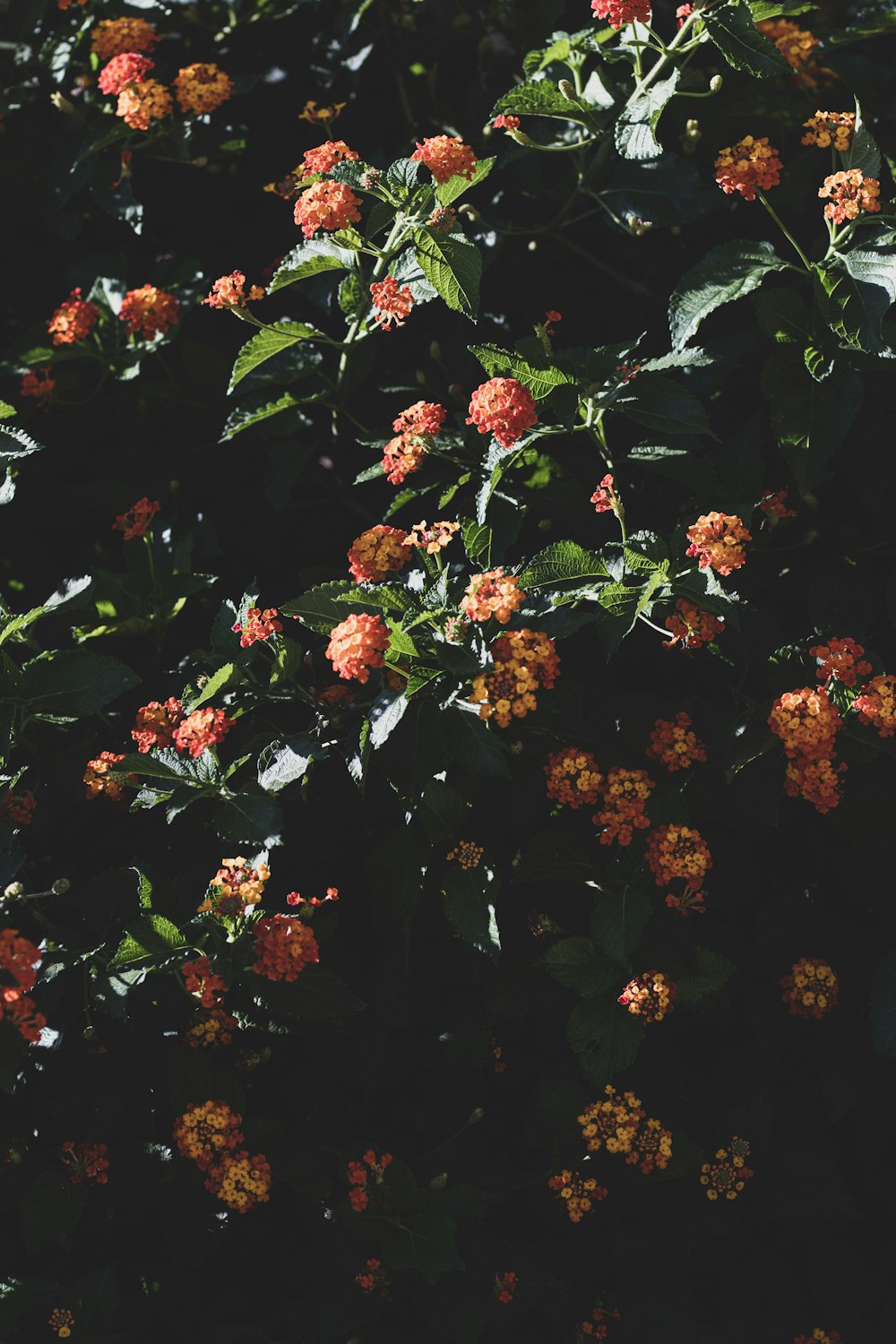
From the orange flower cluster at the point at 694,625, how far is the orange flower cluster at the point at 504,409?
1.51 feet

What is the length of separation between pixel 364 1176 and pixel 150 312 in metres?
2.00

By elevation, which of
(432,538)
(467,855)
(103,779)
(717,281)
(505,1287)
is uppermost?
(717,281)

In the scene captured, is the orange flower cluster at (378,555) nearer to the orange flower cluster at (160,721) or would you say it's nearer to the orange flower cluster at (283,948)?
the orange flower cluster at (160,721)

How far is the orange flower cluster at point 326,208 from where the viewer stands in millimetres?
2402

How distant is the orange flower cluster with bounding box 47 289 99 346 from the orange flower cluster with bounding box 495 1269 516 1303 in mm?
2264

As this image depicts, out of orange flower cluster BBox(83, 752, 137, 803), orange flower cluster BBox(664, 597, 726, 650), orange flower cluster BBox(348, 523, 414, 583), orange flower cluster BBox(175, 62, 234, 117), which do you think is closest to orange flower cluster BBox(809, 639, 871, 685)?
orange flower cluster BBox(664, 597, 726, 650)

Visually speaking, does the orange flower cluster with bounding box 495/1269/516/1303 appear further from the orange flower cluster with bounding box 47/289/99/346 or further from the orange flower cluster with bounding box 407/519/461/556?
the orange flower cluster with bounding box 47/289/99/346

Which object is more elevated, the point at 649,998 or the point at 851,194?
the point at 851,194

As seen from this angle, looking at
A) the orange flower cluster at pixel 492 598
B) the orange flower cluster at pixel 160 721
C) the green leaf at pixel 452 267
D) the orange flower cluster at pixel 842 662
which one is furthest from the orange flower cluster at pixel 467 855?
the green leaf at pixel 452 267

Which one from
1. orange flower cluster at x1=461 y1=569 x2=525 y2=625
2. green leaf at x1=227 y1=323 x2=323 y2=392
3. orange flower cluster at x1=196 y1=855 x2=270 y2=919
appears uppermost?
green leaf at x1=227 y1=323 x2=323 y2=392

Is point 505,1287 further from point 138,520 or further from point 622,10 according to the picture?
point 622,10

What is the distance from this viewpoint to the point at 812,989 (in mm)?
2455

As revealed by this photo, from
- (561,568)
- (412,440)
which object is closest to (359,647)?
(561,568)

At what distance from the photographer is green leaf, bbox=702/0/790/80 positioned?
7.96ft
